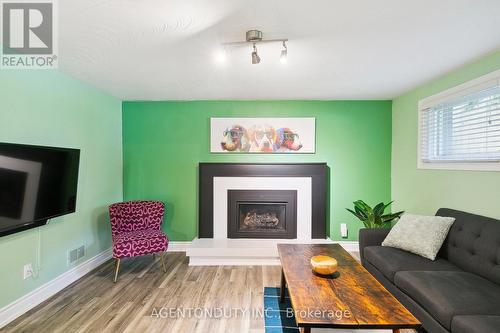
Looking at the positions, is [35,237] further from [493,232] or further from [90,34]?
[493,232]

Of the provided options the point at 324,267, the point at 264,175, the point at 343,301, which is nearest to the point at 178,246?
the point at 264,175

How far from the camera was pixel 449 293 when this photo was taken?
1.82m

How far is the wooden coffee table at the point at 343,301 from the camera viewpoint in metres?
1.47

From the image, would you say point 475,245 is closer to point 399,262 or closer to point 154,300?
point 399,262

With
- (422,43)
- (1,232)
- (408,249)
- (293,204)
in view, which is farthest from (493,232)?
(1,232)

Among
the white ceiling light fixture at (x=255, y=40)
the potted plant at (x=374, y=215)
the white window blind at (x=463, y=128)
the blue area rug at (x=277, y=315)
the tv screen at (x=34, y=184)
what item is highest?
the white ceiling light fixture at (x=255, y=40)

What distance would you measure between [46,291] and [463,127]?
4.52 meters

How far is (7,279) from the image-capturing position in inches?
88.6

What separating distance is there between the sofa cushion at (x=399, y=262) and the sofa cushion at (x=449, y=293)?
4.7 inches

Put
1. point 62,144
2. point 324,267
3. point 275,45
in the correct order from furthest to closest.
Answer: point 62,144 → point 275,45 → point 324,267

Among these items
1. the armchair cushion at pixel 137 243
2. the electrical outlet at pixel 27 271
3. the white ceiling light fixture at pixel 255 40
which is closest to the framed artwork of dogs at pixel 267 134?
the armchair cushion at pixel 137 243

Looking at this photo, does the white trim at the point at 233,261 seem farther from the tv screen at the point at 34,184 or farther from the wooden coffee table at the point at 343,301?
the tv screen at the point at 34,184

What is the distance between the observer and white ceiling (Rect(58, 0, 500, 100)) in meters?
1.70

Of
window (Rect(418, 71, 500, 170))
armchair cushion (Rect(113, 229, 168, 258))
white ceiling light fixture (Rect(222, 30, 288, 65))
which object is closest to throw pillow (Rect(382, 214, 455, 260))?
window (Rect(418, 71, 500, 170))
